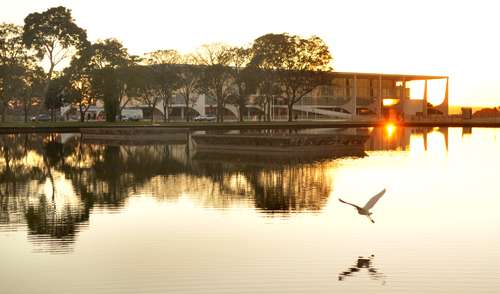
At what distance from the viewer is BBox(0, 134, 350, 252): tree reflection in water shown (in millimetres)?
22125

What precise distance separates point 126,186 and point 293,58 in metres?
82.7

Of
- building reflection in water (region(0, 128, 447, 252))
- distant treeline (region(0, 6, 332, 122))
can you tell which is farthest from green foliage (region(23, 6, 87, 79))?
building reflection in water (region(0, 128, 447, 252))

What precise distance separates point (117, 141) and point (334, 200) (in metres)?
51.1

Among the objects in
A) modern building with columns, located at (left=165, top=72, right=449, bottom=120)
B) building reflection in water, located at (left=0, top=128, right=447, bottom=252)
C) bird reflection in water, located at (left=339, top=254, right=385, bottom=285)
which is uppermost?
modern building with columns, located at (left=165, top=72, right=449, bottom=120)

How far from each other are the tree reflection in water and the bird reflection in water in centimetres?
722

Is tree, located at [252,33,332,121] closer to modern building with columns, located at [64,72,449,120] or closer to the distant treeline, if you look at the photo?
the distant treeline

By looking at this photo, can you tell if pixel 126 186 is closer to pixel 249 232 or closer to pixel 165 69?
pixel 249 232

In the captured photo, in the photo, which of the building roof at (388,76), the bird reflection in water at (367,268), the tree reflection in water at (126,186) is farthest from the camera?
the building roof at (388,76)

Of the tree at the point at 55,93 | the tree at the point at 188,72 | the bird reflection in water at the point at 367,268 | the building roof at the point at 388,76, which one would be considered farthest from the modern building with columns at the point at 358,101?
the bird reflection in water at the point at 367,268


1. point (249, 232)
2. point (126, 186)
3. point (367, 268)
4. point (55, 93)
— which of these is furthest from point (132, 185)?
point (55, 93)

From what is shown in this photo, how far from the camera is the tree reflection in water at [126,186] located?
72.6 feet

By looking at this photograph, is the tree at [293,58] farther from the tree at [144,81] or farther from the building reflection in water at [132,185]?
the building reflection in water at [132,185]

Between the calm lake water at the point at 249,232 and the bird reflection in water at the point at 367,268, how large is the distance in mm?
24

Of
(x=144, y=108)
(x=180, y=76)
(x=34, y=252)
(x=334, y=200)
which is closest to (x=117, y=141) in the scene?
(x=180, y=76)
